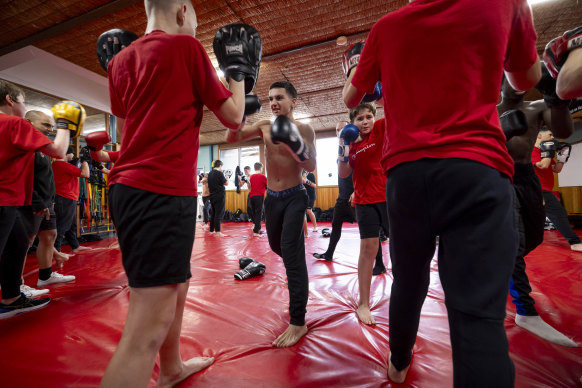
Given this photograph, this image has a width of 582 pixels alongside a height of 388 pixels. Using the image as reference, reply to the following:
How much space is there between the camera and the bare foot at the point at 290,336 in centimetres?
141

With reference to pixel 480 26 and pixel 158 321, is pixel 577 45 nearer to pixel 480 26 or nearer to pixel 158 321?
pixel 480 26

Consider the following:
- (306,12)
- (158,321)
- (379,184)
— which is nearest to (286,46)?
(306,12)

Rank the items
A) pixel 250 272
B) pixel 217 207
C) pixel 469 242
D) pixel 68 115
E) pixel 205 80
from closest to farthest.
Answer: pixel 469 242 < pixel 205 80 < pixel 68 115 < pixel 250 272 < pixel 217 207

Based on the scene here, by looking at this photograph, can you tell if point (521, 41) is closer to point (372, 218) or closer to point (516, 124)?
point (516, 124)

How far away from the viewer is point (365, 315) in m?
1.66

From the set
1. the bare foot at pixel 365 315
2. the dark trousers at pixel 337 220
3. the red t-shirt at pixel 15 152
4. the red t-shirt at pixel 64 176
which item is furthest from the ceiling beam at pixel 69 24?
the bare foot at pixel 365 315

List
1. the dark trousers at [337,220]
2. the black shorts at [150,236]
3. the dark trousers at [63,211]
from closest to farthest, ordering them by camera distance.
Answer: the black shorts at [150,236], the dark trousers at [337,220], the dark trousers at [63,211]

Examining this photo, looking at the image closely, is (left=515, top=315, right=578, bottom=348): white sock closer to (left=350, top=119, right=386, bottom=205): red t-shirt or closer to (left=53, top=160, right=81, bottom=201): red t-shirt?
(left=350, top=119, right=386, bottom=205): red t-shirt

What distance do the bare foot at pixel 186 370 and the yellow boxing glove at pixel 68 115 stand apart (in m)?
1.84

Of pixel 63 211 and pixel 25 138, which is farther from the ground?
pixel 25 138

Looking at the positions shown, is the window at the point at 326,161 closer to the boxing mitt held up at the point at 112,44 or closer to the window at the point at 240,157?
the window at the point at 240,157

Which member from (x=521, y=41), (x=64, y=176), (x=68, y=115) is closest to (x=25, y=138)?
(x=68, y=115)

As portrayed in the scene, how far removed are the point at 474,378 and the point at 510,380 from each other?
0.08 m

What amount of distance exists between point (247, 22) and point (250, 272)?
142 inches
